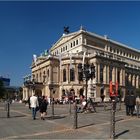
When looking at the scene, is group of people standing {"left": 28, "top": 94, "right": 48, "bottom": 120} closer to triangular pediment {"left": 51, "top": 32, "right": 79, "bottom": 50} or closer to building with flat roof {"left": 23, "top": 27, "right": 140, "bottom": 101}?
building with flat roof {"left": 23, "top": 27, "right": 140, "bottom": 101}

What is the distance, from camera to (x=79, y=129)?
15.6 m

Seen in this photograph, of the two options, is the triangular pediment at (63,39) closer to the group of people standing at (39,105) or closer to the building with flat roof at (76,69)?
the building with flat roof at (76,69)

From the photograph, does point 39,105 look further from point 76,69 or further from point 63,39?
point 63,39

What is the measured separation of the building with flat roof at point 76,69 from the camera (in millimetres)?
86938

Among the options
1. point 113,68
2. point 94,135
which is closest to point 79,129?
point 94,135

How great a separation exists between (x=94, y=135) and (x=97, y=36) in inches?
3455

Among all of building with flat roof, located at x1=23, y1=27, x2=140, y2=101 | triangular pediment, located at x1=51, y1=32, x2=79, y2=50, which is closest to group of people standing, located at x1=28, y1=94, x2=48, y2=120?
building with flat roof, located at x1=23, y1=27, x2=140, y2=101

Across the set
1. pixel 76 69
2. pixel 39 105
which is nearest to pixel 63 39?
pixel 76 69

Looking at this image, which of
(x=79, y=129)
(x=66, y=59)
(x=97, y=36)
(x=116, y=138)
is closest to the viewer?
(x=116, y=138)

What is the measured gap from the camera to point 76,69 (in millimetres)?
87812

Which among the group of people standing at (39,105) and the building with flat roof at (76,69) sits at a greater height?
the building with flat roof at (76,69)

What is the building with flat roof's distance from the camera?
8694 centimetres

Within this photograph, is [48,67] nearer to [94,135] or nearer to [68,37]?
[68,37]

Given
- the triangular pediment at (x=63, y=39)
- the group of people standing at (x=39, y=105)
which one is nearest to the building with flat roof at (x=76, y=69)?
the triangular pediment at (x=63, y=39)
